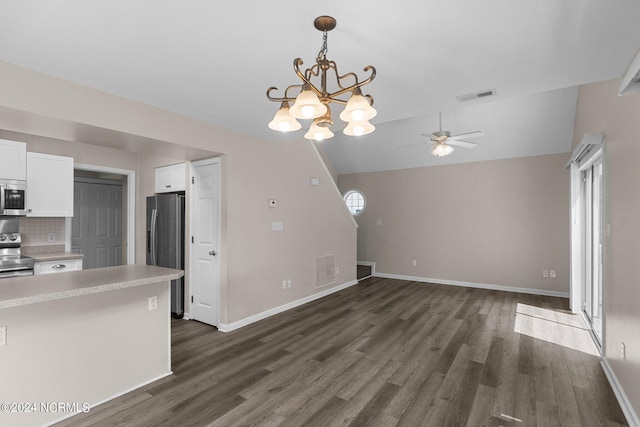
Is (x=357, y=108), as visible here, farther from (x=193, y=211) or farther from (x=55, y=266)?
(x=55, y=266)

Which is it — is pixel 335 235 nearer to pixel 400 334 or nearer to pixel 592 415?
pixel 400 334

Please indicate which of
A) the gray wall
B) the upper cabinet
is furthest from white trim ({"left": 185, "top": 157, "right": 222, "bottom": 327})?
the gray wall

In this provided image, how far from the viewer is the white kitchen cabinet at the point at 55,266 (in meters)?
3.63

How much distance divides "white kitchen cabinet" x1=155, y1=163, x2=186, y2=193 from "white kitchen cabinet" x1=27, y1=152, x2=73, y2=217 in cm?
104

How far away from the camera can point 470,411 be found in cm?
219

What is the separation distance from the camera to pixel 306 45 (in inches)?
79.8

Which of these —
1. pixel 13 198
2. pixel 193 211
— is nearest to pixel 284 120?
pixel 193 211

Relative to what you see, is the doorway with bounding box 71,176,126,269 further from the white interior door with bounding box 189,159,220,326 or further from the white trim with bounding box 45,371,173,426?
the white trim with bounding box 45,371,173,426

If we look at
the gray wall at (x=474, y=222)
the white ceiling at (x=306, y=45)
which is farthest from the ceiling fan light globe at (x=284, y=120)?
the gray wall at (x=474, y=222)

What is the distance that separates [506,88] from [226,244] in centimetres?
328

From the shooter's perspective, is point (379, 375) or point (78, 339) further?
point (379, 375)

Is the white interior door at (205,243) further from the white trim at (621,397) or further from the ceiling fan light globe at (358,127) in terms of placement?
the white trim at (621,397)

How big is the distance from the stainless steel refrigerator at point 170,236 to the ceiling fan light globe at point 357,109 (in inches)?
132

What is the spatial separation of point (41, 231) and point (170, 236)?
1.64m
